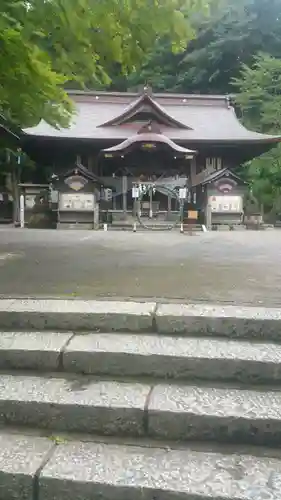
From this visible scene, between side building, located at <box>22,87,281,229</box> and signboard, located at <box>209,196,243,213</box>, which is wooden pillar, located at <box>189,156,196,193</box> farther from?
signboard, located at <box>209,196,243,213</box>

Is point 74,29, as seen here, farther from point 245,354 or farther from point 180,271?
point 245,354

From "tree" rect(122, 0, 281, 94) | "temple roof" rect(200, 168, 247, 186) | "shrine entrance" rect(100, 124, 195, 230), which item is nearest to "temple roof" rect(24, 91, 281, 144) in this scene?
"shrine entrance" rect(100, 124, 195, 230)

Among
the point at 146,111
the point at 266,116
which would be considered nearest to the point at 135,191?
the point at 146,111

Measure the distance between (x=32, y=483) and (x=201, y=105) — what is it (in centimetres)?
2193

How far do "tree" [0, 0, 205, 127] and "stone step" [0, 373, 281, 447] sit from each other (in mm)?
3254

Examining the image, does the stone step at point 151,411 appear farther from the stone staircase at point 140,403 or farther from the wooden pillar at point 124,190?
the wooden pillar at point 124,190

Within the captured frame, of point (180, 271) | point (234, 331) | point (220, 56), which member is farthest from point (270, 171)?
point (234, 331)

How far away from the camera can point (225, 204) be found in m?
16.2

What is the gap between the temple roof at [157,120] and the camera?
17.3m

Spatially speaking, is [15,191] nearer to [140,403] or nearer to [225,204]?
[225,204]

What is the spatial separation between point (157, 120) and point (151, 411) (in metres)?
18.3

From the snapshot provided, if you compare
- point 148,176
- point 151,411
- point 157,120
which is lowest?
point 151,411

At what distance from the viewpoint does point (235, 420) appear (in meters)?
1.89

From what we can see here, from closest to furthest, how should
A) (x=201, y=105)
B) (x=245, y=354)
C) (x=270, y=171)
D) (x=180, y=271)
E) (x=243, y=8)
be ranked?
(x=245, y=354)
(x=180, y=271)
(x=270, y=171)
(x=201, y=105)
(x=243, y=8)
